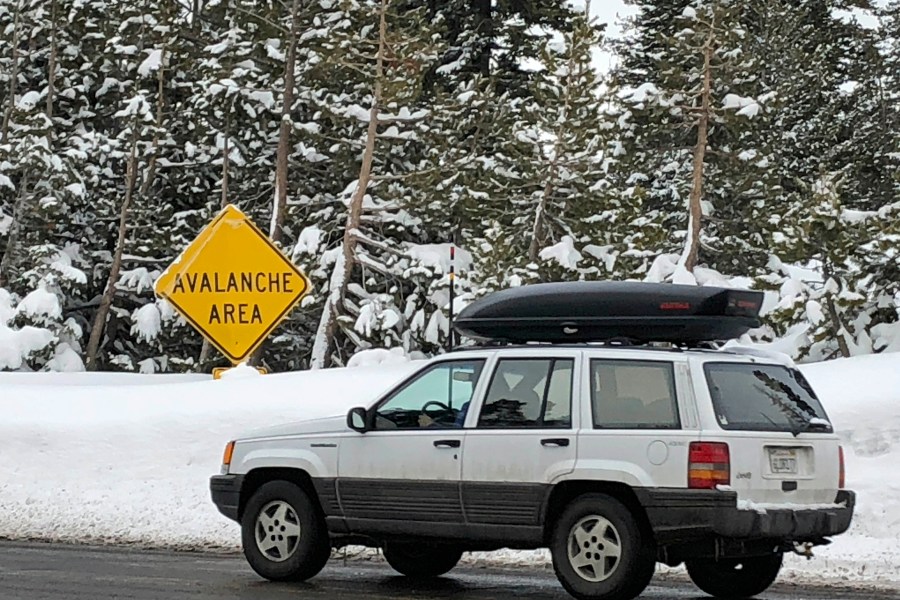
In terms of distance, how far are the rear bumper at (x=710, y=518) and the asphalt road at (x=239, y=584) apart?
3.79 feet

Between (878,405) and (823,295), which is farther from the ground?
(823,295)

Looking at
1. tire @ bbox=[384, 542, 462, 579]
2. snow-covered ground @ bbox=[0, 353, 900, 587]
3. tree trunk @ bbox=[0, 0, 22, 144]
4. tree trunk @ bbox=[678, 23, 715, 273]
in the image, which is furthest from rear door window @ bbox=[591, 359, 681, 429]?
tree trunk @ bbox=[0, 0, 22, 144]

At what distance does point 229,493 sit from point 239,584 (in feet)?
2.63

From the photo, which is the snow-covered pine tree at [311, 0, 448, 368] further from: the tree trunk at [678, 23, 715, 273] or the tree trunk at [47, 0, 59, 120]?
the tree trunk at [47, 0, 59, 120]

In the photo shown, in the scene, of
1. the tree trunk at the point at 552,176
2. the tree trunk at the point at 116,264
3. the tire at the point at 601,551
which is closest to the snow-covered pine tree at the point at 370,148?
the tree trunk at the point at 552,176

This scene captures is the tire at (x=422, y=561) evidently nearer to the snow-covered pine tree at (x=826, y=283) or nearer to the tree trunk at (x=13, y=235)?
the snow-covered pine tree at (x=826, y=283)

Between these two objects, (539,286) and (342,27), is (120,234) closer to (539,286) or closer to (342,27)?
(342,27)

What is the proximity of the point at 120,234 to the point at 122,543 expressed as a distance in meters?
19.3

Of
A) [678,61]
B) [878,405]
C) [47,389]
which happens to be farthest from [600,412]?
[678,61]

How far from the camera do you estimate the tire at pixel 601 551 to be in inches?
339

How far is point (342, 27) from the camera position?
27062 mm

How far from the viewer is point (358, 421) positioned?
9945 mm

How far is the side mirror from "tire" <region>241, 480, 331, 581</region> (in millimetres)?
706

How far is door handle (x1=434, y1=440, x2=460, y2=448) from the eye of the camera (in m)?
9.45
